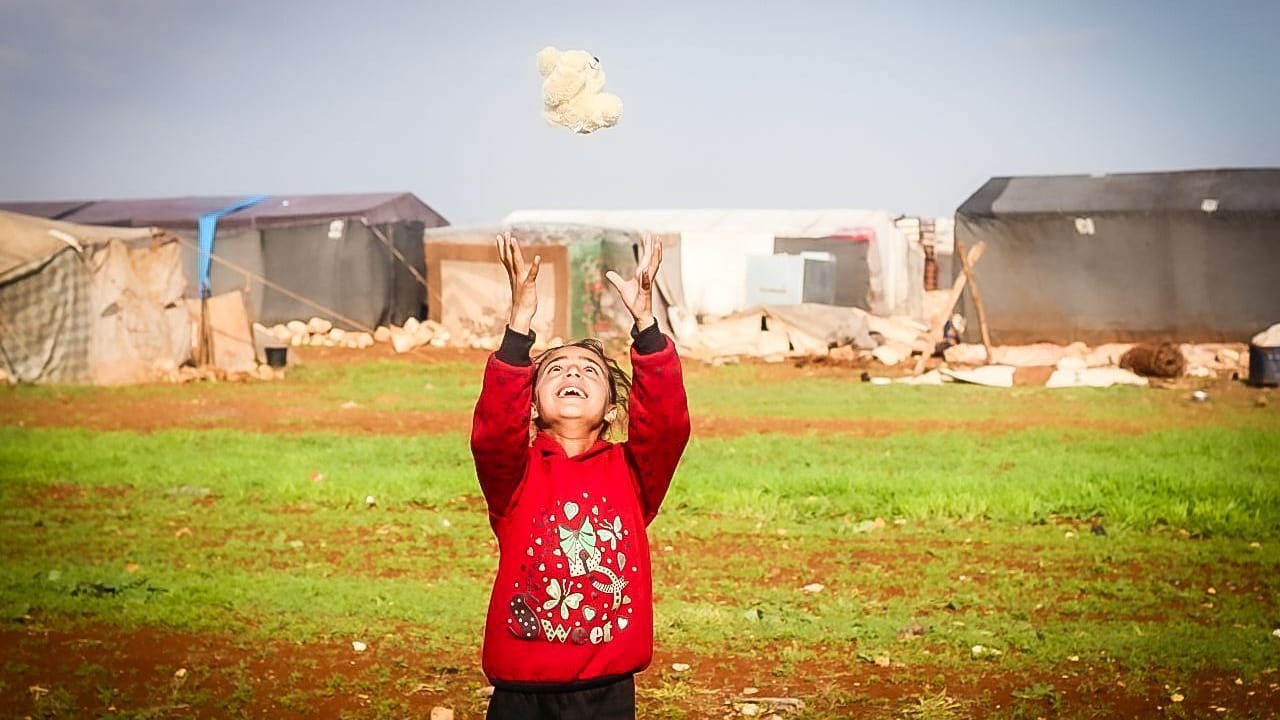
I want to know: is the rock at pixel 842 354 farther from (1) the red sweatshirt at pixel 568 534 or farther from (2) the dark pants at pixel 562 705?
(2) the dark pants at pixel 562 705

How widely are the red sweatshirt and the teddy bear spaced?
0.90 meters

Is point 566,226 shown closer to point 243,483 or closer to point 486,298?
point 486,298

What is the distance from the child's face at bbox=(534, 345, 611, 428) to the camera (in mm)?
3770

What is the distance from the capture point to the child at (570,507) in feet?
11.7

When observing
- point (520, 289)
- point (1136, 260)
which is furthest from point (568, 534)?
point (1136, 260)

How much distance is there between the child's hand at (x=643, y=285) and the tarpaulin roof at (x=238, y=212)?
110 feet

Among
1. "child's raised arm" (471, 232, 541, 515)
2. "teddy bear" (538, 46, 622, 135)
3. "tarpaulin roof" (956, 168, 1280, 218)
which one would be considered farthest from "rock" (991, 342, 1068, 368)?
"child's raised arm" (471, 232, 541, 515)

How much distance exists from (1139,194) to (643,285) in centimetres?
2634

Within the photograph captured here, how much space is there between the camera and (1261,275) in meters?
26.7

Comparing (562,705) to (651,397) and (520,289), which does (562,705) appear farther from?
(520,289)

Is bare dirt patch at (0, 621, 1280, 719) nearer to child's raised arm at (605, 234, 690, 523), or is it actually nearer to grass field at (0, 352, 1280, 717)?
grass field at (0, 352, 1280, 717)

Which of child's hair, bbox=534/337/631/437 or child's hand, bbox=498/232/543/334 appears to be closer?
child's hand, bbox=498/232/543/334

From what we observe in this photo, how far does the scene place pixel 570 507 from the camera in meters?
3.68

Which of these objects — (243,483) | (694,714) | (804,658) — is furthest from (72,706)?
(243,483)
